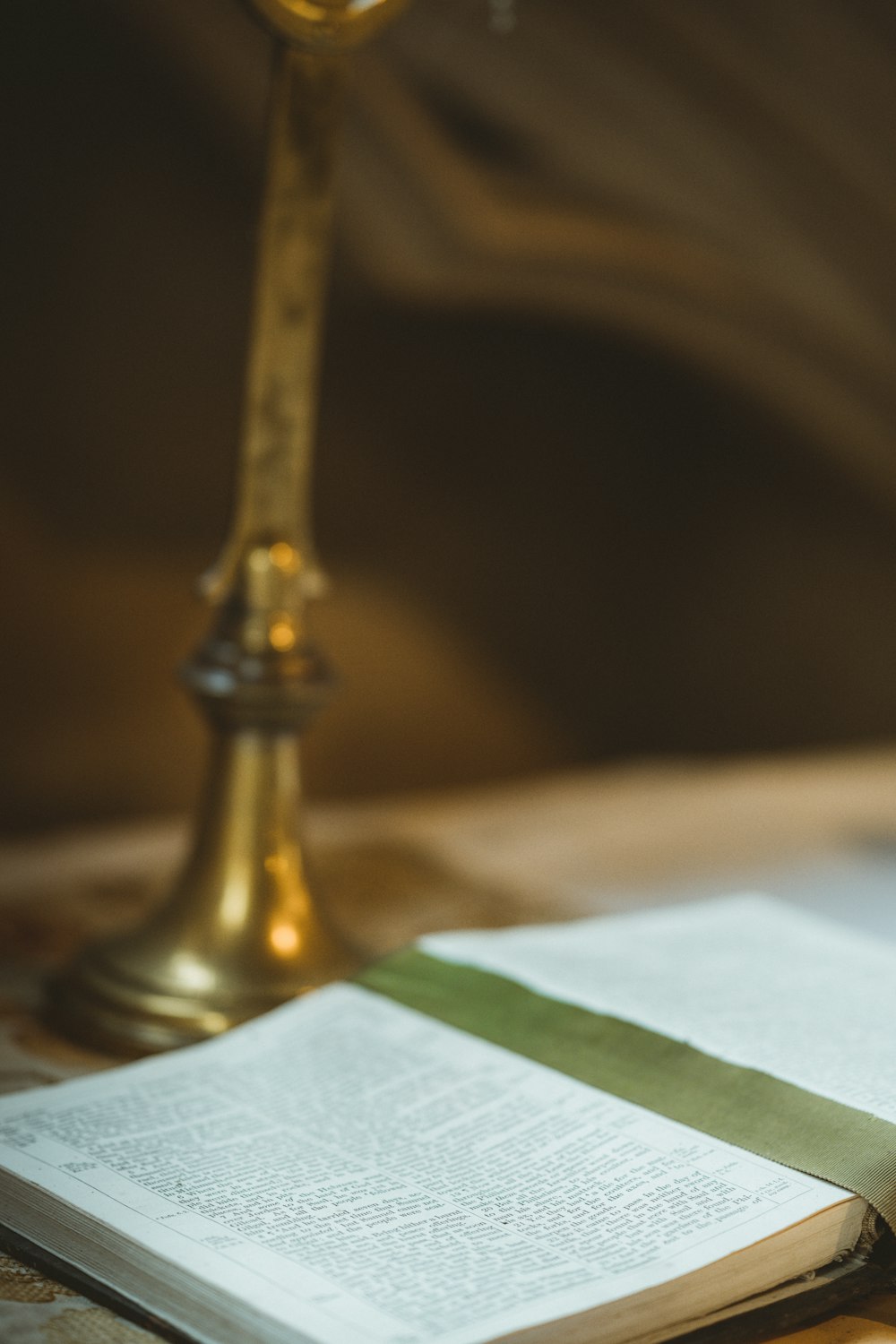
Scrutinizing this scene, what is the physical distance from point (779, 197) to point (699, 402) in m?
0.25

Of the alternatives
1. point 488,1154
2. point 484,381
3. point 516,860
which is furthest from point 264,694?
point 484,381

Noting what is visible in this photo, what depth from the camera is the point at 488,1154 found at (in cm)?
60

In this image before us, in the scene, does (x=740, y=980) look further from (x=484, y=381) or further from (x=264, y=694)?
(x=484, y=381)

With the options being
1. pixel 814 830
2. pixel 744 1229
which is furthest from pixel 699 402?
pixel 744 1229

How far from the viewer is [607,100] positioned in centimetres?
121

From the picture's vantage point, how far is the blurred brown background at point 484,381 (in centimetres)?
110

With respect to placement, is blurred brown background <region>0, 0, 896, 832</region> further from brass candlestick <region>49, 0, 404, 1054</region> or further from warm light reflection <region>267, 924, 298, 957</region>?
warm light reflection <region>267, 924, 298, 957</region>

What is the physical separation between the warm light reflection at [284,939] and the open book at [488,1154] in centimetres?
5

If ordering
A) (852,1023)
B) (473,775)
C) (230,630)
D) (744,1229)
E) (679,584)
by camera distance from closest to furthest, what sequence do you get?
1. (744,1229)
2. (852,1023)
3. (230,630)
4. (473,775)
5. (679,584)

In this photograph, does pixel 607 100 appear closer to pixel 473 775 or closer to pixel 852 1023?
pixel 473 775

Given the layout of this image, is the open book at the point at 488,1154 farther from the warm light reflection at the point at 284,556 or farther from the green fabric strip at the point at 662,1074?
the warm light reflection at the point at 284,556

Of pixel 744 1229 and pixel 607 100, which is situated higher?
pixel 607 100

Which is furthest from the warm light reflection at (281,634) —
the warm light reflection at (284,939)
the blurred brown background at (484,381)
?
the blurred brown background at (484,381)

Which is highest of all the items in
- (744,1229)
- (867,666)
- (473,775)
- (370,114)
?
Result: (370,114)
